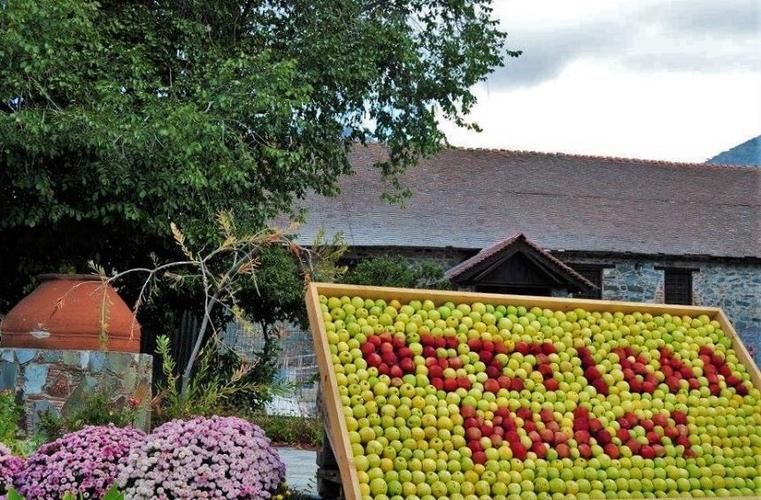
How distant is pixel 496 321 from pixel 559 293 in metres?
17.2

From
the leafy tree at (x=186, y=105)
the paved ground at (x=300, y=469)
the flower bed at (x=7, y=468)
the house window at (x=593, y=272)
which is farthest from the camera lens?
the house window at (x=593, y=272)

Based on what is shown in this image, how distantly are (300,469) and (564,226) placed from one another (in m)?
16.5

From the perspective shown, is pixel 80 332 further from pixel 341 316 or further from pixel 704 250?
pixel 704 250

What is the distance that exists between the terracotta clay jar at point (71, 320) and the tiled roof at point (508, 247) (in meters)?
12.2

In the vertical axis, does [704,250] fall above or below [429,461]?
above

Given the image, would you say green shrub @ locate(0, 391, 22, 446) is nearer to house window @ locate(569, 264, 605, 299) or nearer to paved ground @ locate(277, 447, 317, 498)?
paved ground @ locate(277, 447, 317, 498)

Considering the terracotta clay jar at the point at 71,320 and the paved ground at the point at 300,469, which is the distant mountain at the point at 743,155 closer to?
the paved ground at the point at 300,469

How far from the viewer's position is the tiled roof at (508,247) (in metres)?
21.2

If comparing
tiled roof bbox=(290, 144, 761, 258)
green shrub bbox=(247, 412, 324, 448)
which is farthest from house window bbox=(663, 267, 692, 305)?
green shrub bbox=(247, 412, 324, 448)

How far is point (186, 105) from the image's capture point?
12.4 m

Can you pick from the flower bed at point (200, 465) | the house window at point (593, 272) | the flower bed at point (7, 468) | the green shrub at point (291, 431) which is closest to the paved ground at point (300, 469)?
the green shrub at point (291, 431)

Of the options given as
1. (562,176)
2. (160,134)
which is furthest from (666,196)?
(160,134)

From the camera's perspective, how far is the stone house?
22484 mm

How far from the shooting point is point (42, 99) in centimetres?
1322
